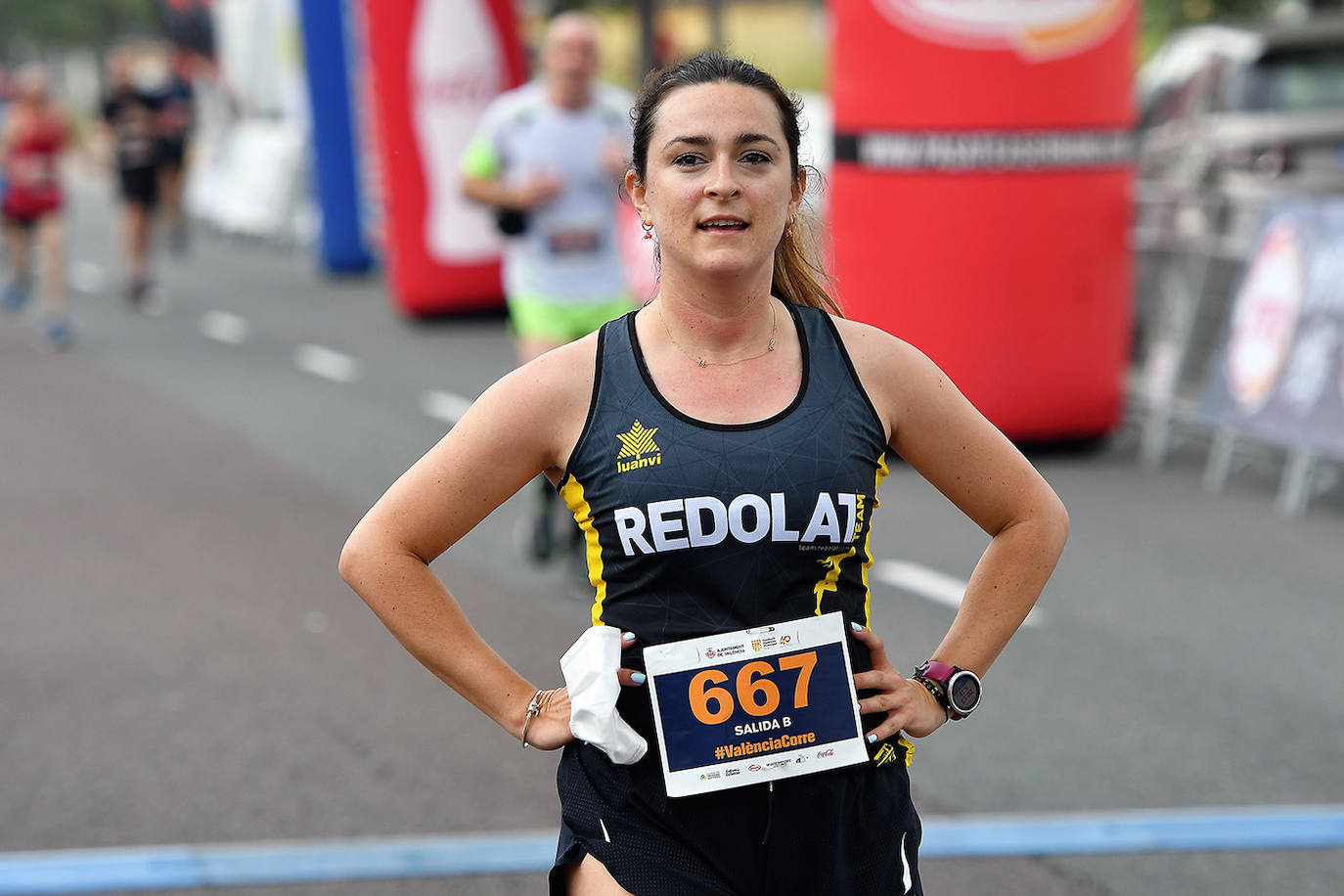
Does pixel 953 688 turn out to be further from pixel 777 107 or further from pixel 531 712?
pixel 777 107

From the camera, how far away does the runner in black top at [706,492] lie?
2.42 m

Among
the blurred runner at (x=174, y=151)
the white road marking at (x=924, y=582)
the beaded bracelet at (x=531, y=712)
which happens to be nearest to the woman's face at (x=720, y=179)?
the beaded bracelet at (x=531, y=712)

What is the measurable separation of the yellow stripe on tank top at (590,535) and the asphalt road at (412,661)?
1.97 m

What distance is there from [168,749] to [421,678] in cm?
98

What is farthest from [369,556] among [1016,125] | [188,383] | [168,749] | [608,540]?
[188,383]

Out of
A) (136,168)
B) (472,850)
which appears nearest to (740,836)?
(472,850)

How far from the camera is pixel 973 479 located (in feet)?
8.70

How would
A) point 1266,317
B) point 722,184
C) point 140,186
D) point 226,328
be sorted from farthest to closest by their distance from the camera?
point 140,186 < point 226,328 < point 1266,317 < point 722,184

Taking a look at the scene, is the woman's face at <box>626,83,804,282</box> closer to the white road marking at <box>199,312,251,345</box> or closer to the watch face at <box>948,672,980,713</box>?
the watch face at <box>948,672,980,713</box>

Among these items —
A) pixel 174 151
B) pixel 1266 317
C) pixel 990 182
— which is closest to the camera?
pixel 1266 317

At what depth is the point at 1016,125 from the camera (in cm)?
889

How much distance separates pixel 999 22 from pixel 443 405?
444 cm

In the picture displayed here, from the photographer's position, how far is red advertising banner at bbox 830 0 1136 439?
8.81 metres

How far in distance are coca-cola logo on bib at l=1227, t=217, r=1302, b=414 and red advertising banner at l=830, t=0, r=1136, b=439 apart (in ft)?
2.34
